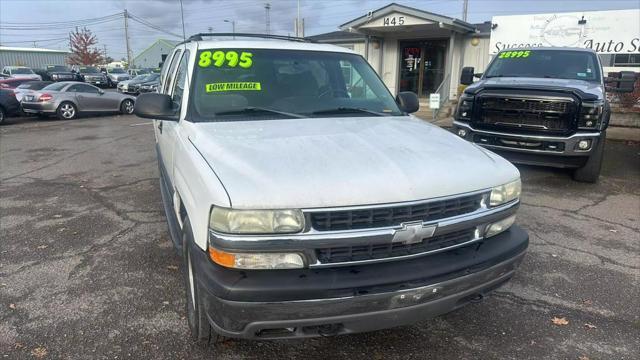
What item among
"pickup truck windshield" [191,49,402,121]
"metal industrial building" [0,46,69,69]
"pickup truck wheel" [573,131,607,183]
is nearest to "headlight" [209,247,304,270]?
"pickup truck windshield" [191,49,402,121]

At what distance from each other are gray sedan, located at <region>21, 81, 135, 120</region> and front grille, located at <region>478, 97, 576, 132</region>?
47.5ft

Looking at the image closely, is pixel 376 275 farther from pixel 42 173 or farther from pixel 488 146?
pixel 42 173

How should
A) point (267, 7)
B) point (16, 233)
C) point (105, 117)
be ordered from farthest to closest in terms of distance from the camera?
1. point (267, 7)
2. point (105, 117)
3. point (16, 233)

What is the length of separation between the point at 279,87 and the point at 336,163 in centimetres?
143

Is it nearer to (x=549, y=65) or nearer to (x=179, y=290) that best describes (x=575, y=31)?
(x=549, y=65)

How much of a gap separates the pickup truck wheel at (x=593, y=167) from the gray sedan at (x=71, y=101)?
51.6ft

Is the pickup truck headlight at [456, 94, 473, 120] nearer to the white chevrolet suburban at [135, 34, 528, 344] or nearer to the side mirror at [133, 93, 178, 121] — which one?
the white chevrolet suburban at [135, 34, 528, 344]

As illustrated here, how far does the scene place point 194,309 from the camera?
2787 millimetres

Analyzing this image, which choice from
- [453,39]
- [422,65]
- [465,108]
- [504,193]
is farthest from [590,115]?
[422,65]

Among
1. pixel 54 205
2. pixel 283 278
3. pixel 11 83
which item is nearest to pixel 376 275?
pixel 283 278

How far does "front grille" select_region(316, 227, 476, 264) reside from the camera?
227 centimetres

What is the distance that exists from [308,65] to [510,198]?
2003mm

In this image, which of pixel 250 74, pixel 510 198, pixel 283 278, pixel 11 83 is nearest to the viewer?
pixel 283 278

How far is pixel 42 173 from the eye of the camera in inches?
304
